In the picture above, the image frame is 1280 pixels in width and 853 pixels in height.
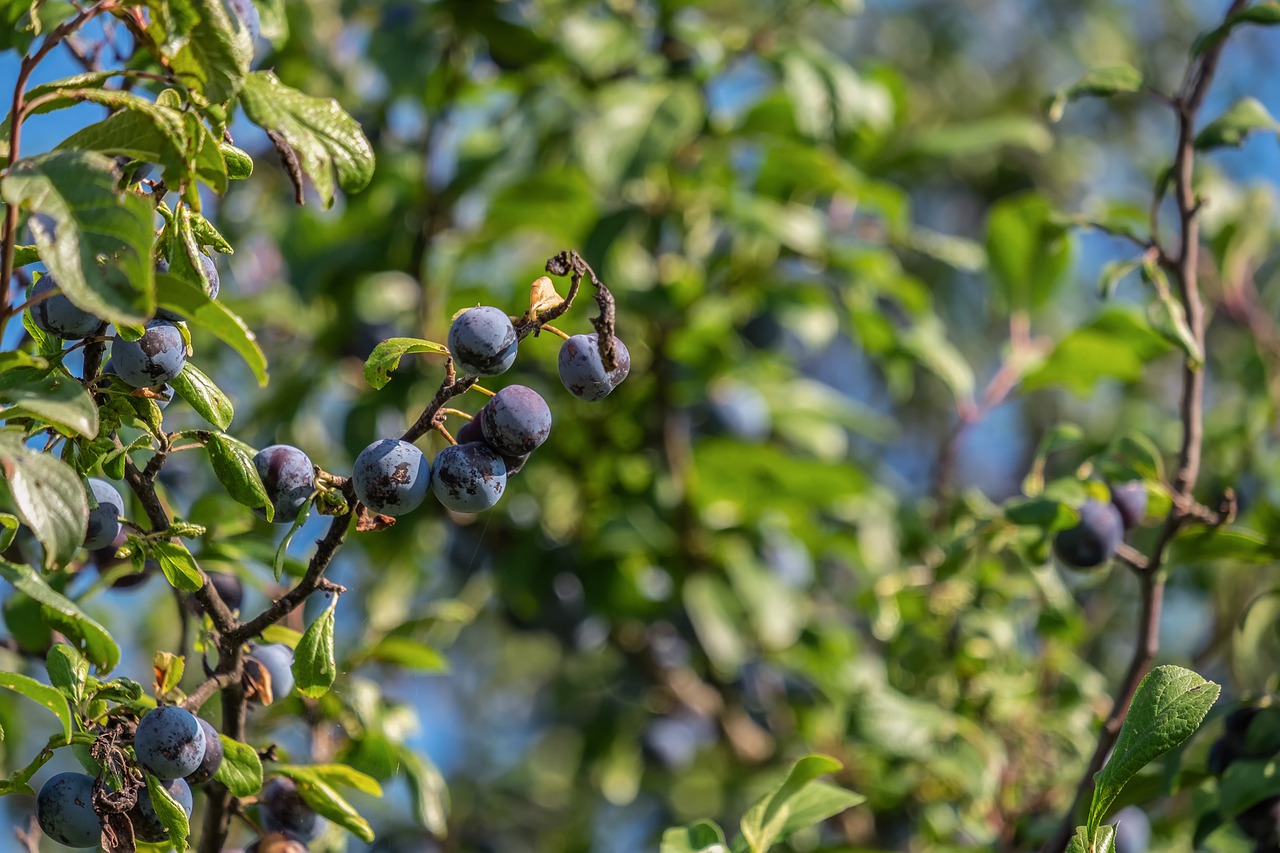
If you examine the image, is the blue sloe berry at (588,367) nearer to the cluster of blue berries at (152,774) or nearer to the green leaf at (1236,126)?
the cluster of blue berries at (152,774)

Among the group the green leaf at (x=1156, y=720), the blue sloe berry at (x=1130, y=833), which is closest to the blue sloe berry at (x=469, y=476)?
the green leaf at (x=1156, y=720)

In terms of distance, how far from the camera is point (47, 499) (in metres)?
0.77

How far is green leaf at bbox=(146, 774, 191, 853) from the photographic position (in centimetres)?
89

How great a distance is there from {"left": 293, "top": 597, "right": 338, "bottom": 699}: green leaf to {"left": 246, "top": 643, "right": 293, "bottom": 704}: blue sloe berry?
0.13 metres

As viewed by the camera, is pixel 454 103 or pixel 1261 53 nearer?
pixel 454 103

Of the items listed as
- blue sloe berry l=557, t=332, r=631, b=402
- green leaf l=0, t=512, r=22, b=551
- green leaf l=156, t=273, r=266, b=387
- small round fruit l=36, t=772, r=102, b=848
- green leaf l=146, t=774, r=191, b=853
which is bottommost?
small round fruit l=36, t=772, r=102, b=848

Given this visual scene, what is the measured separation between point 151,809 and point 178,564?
0.19 metres

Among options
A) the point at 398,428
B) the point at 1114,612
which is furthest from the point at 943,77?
the point at 398,428

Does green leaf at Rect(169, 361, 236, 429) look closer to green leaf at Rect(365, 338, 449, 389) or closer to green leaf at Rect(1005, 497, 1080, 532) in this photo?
green leaf at Rect(365, 338, 449, 389)

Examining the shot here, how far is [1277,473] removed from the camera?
6.15ft

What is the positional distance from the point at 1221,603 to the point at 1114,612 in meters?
0.53

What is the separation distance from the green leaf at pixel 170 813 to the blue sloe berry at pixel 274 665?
0.16 m

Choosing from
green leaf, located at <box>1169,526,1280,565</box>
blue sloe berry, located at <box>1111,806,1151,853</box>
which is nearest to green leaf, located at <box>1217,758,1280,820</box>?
→ green leaf, located at <box>1169,526,1280,565</box>

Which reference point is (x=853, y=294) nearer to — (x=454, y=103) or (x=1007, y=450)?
(x=454, y=103)
